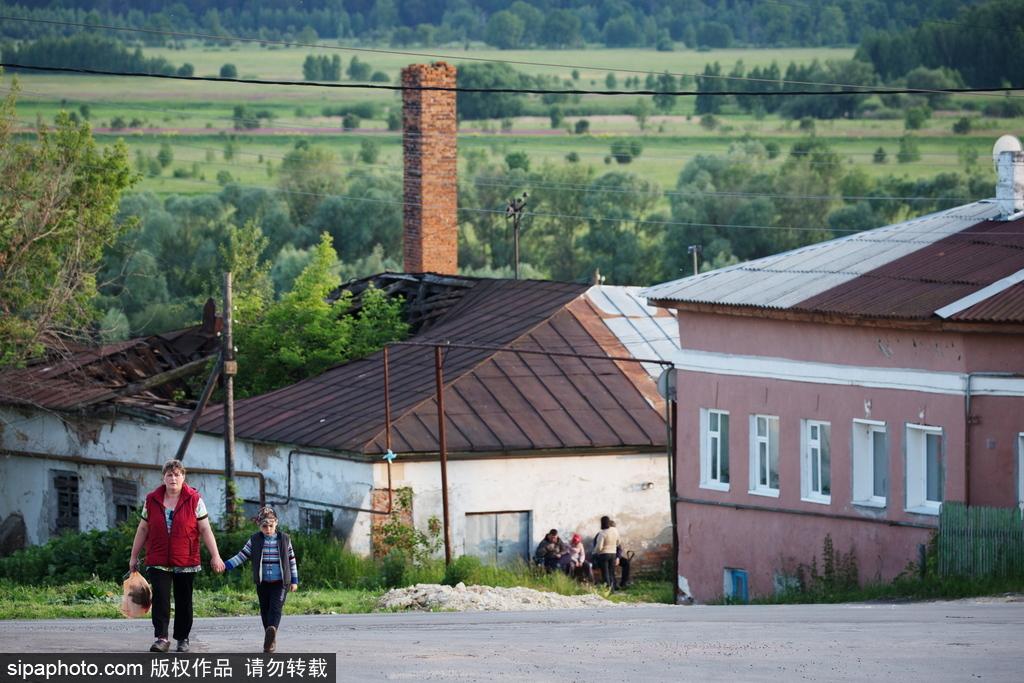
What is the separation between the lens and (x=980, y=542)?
23516 millimetres

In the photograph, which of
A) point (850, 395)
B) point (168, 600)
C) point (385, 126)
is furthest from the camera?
point (385, 126)

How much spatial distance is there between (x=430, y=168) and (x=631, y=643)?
114 ft

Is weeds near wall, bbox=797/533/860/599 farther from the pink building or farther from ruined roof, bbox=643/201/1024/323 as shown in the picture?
ruined roof, bbox=643/201/1024/323

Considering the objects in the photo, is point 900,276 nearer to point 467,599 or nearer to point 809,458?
point 809,458

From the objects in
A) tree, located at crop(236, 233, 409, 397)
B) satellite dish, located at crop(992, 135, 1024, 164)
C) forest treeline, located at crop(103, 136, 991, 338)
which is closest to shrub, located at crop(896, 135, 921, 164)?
forest treeline, located at crop(103, 136, 991, 338)

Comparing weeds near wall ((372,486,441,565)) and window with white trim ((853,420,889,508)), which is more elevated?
window with white trim ((853,420,889,508))

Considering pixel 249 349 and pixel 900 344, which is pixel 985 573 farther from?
pixel 249 349

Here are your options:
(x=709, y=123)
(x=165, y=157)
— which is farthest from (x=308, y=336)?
(x=709, y=123)

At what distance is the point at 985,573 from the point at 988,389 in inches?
123

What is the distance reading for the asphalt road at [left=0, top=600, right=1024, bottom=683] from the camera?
46.5 ft

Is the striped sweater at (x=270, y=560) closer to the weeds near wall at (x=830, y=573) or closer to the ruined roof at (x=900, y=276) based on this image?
the weeds near wall at (x=830, y=573)

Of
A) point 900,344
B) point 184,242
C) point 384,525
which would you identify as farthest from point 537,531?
point 184,242

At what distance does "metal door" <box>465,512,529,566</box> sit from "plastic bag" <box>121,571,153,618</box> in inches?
682

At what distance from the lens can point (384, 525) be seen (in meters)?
30.6
